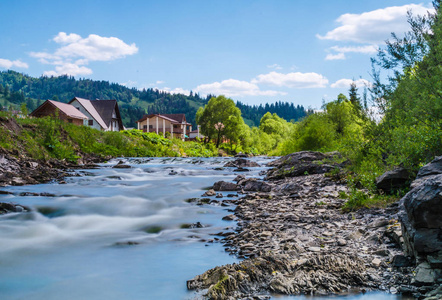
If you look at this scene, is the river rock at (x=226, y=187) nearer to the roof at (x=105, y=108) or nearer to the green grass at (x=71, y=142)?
the green grass at (x=71, y=142)

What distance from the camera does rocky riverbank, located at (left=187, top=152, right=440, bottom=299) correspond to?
4.27 metres

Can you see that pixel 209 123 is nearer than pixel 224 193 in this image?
No

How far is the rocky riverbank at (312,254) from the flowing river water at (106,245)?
346 mm

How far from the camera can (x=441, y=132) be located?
7.27 m

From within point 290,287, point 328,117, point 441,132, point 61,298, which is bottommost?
point 61,298

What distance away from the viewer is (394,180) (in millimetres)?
8211

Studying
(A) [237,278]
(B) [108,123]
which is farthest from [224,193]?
(B) [108,123]

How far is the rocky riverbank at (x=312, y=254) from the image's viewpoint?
14.0 feet

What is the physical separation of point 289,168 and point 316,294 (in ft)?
39.8

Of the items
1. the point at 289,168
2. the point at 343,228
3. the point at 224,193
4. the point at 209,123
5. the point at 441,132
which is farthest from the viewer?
the point at 209,123

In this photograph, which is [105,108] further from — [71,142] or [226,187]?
[226,187]

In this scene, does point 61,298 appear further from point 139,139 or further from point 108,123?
point 108,123

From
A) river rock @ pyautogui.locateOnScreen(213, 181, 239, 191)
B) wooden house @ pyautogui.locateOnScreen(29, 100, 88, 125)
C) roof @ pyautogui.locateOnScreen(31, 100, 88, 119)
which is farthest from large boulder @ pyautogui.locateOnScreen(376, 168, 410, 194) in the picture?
roof @ pyautogui.locateOnScreen(31, 100, 88, 119)

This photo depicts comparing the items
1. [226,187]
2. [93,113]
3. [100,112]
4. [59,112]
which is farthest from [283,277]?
[100,112]
